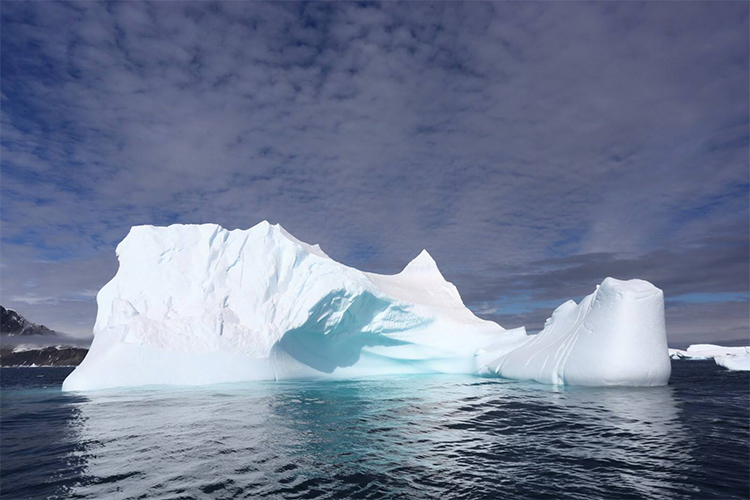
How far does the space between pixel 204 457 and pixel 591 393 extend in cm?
1310

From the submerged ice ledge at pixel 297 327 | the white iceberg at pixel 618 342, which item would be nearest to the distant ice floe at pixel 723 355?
the submerged ice ledge at pixel 297 327

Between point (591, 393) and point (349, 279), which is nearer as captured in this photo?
point (591, 393)

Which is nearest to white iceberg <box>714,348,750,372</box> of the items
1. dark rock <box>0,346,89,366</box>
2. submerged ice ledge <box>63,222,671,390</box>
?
submerged ice ledge <box>63,222,671,390</box>

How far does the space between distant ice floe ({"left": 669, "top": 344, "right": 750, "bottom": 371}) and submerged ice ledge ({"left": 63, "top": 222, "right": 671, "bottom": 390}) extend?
22047 millimetres

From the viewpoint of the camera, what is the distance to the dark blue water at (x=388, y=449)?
18.9 feet

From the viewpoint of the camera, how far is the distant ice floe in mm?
31344

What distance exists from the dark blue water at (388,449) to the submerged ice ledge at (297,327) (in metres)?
3.21

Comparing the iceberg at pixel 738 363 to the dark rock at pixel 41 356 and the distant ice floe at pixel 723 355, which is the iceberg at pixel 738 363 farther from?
the dark rock at pixel 41 356

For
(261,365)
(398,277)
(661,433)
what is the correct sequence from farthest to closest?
(398,277) → (261,365) → (661,433)

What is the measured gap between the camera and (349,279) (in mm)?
22766

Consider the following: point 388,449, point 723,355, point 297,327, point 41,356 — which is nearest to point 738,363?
point 723,355

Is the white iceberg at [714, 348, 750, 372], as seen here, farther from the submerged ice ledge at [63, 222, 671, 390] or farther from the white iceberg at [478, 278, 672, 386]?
the white iceberg at [478, 278, 672, 386]

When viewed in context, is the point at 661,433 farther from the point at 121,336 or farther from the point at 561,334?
the point at 121,336

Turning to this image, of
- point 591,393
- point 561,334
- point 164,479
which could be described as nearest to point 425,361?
point 561,334
